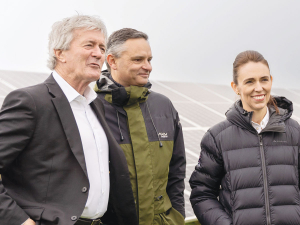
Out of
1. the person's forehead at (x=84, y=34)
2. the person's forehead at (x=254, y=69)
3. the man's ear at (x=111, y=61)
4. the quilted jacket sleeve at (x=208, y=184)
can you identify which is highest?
the person's forehead at (x=84, y=34)

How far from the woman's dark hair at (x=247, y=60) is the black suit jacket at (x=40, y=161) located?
5.38ft

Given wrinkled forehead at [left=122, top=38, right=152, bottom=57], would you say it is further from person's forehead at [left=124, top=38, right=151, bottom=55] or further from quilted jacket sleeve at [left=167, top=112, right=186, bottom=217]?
quilted jacket sleeve at [left=167, top=112, right=186, bottom=217]

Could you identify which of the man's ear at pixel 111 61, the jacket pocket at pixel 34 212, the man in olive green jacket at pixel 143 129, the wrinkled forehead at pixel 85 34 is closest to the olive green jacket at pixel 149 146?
the man in olive green jacket at pixel 143 129

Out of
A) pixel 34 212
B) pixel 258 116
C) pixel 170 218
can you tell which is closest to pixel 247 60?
pixel 258 116

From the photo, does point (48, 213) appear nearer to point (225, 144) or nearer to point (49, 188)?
point (49, 188)

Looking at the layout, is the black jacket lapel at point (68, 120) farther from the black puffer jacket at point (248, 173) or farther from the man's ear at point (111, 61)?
the black puffer jacket at point (248, 173)

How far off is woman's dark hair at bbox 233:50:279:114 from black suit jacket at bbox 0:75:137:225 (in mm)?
1639

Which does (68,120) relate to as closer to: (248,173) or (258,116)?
(248,173)

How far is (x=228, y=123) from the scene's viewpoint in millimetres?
3498

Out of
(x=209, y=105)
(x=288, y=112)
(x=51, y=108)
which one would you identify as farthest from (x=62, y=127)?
(x=209, y=105)

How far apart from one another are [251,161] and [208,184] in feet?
1.45

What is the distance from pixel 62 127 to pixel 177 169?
143 centimetres

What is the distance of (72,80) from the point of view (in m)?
2.92

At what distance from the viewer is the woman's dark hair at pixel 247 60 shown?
3.48 m
